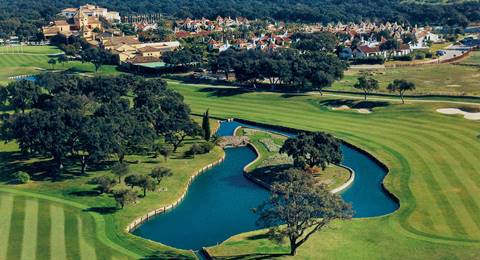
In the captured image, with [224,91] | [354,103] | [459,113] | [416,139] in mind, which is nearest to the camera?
[416,139]

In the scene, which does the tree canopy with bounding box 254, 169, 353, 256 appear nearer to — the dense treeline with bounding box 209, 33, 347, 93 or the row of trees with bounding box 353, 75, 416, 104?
the row of trees with bounding box 353, 75, 416, 104

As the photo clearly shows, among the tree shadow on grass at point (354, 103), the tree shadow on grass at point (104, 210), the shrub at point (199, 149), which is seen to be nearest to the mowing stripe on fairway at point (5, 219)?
the tree shadow on grass at point (104, 210)

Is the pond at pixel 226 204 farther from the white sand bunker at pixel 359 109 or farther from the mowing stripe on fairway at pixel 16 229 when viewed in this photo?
the white sand bunker at pixel 359 109

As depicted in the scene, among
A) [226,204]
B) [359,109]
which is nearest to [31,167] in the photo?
[226,204]

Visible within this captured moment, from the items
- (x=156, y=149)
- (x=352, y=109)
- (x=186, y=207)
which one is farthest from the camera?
(x=352, y=109)

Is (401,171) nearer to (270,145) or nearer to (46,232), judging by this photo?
(270,145)

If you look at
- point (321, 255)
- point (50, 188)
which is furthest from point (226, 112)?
point (321, 255)

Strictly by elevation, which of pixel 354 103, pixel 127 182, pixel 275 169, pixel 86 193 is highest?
pixel 354 103

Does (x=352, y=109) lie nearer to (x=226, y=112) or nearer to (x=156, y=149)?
(x=226, y=112)
